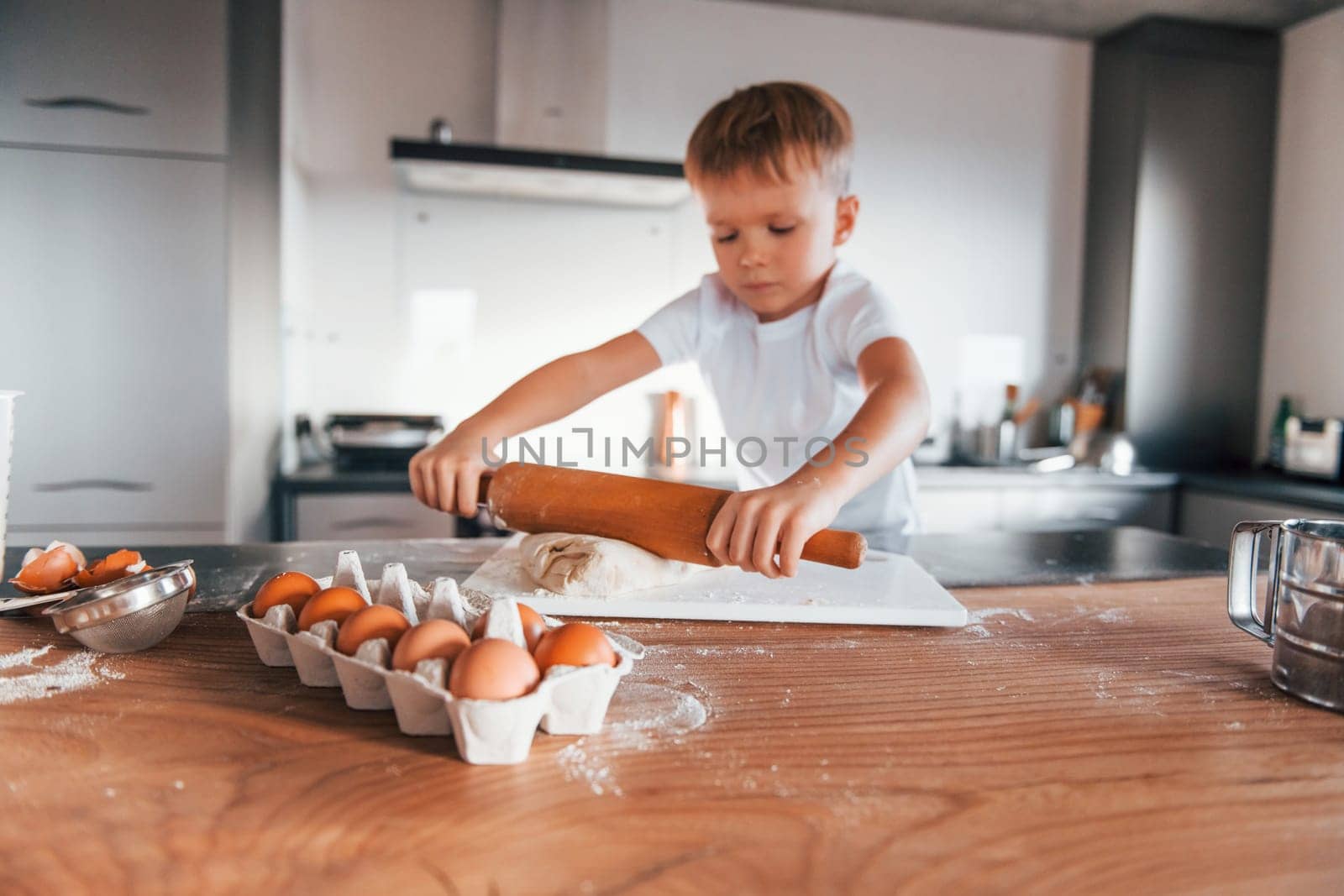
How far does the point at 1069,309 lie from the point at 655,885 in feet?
9.71

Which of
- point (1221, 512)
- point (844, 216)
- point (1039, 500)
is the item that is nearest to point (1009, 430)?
point (1039, 500)

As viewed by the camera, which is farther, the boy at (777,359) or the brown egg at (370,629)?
the boy at (777,359)

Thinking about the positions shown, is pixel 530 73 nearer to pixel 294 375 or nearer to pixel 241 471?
pixel 294 375

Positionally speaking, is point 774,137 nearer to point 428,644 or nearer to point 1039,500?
point 428,644

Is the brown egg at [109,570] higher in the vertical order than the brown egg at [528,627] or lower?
lower

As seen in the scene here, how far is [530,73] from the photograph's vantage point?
233 cm

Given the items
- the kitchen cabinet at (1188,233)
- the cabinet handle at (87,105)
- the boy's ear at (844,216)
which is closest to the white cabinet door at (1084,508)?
the kitchen cabinet at (1188,233)

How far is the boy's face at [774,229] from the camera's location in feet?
3.33

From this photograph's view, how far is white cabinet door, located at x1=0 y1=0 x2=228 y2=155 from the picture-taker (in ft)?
5.98

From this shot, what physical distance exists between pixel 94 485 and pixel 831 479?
183cm

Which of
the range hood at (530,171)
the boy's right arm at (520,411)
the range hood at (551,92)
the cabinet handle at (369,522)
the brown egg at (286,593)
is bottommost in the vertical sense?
the cabinet handle at (369,522)

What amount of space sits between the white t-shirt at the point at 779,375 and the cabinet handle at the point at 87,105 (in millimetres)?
1381

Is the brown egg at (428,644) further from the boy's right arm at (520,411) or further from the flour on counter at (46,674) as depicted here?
the boy's right arm at (520,411)

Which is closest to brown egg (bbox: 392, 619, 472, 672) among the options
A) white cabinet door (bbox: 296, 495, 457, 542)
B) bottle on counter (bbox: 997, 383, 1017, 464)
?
white cabinet door (bbox: 296, 495, 457, 542)
